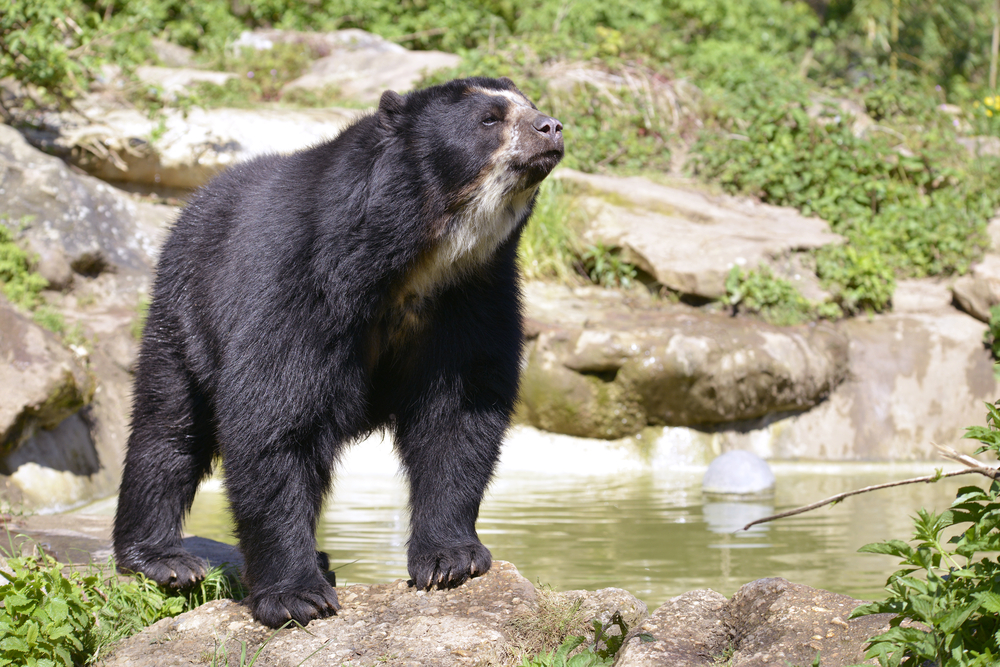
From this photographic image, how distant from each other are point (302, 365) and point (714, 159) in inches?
349

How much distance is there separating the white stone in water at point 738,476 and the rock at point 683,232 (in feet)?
7.61

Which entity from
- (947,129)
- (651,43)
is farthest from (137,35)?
(947,129)

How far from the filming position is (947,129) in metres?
12.4

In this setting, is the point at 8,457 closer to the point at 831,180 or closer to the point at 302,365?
the point at 302,365

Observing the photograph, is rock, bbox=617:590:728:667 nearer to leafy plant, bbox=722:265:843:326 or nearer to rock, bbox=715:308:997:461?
rock, bbox=715:308:997:461

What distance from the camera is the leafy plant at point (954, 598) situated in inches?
79.0

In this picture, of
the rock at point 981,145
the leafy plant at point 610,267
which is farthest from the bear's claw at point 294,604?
the rock at point 981,145

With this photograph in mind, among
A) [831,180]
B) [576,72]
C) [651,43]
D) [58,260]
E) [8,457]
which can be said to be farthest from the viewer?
[651,43]

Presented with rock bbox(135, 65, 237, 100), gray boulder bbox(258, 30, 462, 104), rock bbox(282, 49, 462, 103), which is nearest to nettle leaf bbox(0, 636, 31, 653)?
rock bbox(135, 65, 237, 100)

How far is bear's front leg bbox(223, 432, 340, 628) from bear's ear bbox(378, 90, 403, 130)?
1.09 meters

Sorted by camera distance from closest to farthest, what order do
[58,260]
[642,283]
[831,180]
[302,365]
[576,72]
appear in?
[302,365] < [58,260] < [642,283] < [831,180] < [576,72]

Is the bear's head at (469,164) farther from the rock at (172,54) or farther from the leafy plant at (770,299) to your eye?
the rock at (172,54)

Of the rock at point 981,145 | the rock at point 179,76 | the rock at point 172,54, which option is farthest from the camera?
the rock at point 172,54

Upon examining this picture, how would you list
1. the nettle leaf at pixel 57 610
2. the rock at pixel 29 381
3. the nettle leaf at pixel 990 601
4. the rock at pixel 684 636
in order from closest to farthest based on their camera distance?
the nettle leaf at pixel 990 601 < the rock at pixel 684 636 < the nettle leaf at pixel 57 610 < the rock at pixel 29 381
